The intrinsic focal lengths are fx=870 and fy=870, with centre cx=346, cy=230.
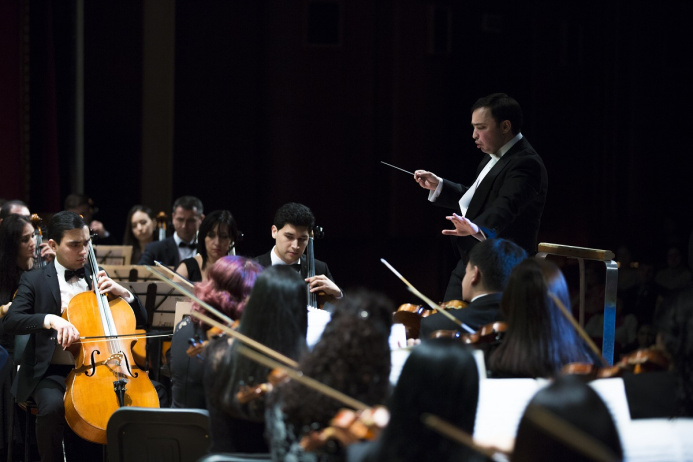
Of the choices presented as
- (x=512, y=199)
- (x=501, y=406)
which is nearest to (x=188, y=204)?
(x=512, y=199)

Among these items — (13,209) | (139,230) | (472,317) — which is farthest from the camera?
(139,230)

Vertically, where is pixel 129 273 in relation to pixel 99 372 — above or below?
above

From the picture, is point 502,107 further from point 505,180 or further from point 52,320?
point 52,320

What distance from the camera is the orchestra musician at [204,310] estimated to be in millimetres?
2441

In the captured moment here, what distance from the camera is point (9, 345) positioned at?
3646mm

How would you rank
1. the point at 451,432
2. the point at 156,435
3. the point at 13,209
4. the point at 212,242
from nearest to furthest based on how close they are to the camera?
the point at 451,432
the point at 156,435
the point at 212,242
the point at 13,209

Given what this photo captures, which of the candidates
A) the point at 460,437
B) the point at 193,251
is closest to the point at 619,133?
the point at 193,251

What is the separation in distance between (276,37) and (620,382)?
524 centimetres

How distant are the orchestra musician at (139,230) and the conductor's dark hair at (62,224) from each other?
209 cm

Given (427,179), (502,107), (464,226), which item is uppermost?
(502,107)

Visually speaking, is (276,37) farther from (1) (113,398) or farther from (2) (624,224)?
(1) (113,398)

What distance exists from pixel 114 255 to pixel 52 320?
2081 millimetres

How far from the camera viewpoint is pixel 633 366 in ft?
6.84

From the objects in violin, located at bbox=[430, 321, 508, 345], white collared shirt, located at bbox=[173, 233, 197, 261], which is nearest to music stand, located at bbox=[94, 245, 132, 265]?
white collared shirt, located at bbox=[173, 233, 197, 261]
